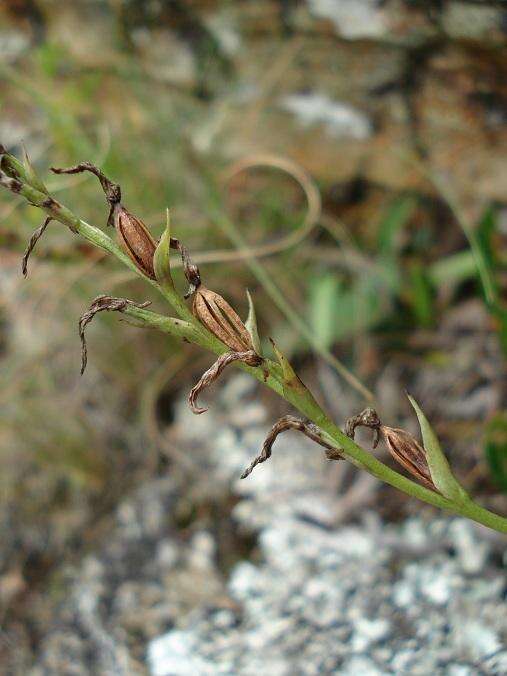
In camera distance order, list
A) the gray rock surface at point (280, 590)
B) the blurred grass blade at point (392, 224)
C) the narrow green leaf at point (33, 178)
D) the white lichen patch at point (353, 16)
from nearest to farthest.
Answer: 1. the narrow green leaf at point (33, 178)
2. the gray rock surface at point (280, 590)
3. the white lichen patch at point (353, 16)
4. the blurred grass blade at point (392, 224)

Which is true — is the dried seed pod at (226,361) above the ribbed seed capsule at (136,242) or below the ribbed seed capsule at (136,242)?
below

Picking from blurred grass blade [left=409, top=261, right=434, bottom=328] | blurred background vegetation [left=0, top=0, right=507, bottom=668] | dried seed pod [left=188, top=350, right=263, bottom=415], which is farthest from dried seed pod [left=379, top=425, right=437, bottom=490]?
blurred grass blade [left=409, top=261, right=434, bottom=328]

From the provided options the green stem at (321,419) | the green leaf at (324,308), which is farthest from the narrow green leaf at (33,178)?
the green leaf at (324,308)

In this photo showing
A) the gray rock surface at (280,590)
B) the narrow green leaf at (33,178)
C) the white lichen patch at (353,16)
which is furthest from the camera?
the white lichen patch at (353,16)

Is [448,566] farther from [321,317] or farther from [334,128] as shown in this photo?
[334,128]

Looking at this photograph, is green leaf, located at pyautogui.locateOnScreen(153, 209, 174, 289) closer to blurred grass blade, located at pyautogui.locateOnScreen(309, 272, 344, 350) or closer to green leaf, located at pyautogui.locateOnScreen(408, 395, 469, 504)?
green leaf, located at pyautogui.locateOnScreen(408, 395, 469, 504)

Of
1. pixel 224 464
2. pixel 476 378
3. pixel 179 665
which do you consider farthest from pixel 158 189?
pixel 179 665

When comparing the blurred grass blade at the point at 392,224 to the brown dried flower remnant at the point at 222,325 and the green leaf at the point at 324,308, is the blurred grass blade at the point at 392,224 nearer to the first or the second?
the green leaf at the point at 324,308

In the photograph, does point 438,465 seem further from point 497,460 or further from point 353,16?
point 353,16
